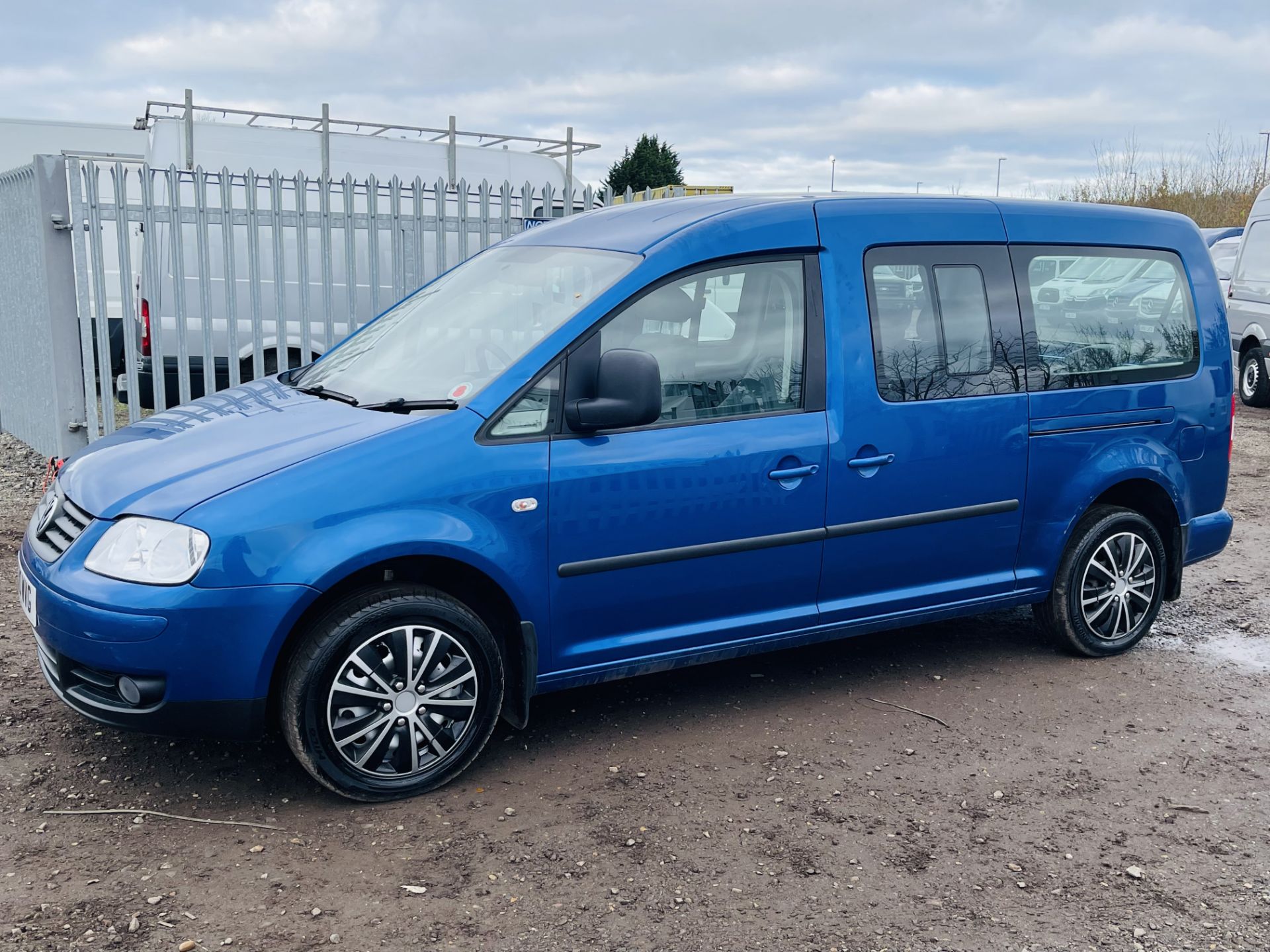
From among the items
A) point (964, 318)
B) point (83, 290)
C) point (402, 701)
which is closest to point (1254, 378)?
point (964, 318)

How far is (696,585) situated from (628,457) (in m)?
0.53

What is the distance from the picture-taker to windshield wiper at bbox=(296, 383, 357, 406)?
3.89m

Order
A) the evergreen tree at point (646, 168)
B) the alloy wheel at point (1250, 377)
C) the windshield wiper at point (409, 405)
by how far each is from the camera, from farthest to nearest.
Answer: the evergreen tree at point (646, 168)
the alloy wheel at point (1250, 377)
the windshield wiper at point (409, 405)

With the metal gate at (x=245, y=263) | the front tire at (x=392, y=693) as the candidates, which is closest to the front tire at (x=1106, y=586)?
the front tire at (x=392, y=693)

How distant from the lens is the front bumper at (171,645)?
319 centimetres

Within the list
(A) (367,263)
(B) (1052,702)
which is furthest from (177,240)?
(B) (1052,702)

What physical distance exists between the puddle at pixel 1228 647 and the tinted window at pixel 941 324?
1623mm

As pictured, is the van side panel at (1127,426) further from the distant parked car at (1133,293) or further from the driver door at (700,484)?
the driver door at (700,484)

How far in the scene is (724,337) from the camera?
3977 mm

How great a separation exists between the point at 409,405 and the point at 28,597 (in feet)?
4.30

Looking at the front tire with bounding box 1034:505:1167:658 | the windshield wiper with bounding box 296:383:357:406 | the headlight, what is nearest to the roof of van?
the windshield wiper with bounding box 296:383:357:406

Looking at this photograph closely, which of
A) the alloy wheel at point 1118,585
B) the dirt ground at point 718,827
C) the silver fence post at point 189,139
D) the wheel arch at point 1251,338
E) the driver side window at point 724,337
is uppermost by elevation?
the silver fence post at point 189,139

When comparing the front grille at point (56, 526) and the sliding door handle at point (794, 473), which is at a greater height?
the sliding door handle at point (794, 473)

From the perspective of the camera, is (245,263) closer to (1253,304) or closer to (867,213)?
(867,213)
